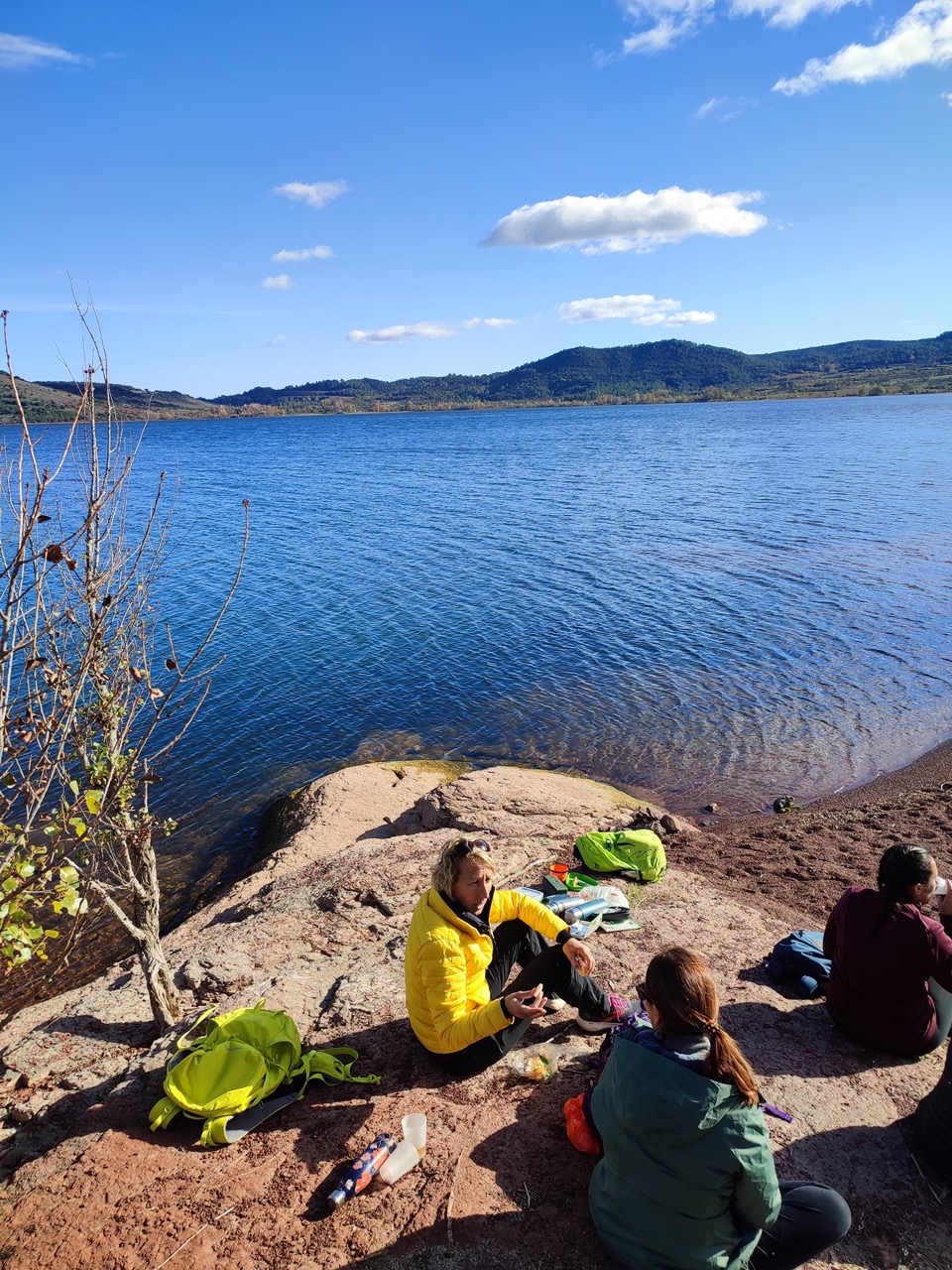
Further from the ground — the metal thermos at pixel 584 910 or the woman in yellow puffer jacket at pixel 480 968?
the woman in yellow puffer jacket at pixel 480 968

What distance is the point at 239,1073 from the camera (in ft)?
16.1

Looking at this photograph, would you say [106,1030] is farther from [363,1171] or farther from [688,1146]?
[688,1146]

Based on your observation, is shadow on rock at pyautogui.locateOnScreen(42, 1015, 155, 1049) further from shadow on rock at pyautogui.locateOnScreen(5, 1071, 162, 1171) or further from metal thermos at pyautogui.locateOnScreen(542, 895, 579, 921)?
metal thermos at pyautogui.locateOnScreen(542, 895, 579, 921)

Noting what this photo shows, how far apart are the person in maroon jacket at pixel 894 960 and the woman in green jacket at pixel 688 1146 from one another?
79.2 inches

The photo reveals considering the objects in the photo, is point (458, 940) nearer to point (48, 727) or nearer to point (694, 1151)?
point (694, 1151)

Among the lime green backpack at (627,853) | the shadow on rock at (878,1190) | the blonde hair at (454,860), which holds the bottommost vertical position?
the lime green backpack at (627,853)

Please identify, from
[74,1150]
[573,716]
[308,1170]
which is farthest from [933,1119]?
[573,716]

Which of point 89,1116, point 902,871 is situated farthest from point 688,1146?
point 89,1116

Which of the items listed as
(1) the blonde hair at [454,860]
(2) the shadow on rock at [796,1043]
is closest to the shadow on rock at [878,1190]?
(2) the shadow on rock at [796,1043]

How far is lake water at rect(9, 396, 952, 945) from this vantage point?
1551 cm

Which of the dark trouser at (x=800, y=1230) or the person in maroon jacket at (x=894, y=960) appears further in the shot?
the person in maroon jacket at (x=894, y=960)

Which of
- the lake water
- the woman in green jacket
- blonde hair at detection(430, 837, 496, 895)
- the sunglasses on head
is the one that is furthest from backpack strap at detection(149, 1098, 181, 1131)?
the lake water

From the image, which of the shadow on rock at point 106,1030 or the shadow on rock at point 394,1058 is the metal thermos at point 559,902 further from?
the shadow on rock at point 106,1030

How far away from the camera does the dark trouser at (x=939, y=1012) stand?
5410 millimetres
